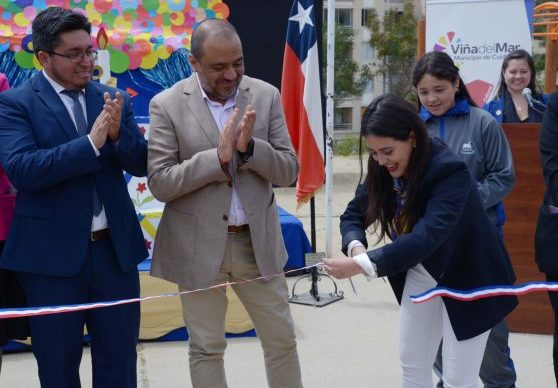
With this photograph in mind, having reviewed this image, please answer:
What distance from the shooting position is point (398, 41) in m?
25.5

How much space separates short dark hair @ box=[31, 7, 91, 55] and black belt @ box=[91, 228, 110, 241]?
2.43 ft

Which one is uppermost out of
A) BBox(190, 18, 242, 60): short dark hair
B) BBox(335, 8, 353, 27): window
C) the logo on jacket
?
BBox(335, 8, 353, 27): window

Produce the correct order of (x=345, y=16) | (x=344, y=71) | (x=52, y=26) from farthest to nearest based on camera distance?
(x=345, y=16), (x=344, y=71), (x=52, y=26)

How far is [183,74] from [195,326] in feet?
9.34

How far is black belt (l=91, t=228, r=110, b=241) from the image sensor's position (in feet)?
9.34

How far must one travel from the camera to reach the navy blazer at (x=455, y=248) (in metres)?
2.43

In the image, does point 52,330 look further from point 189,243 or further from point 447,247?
point 447,247

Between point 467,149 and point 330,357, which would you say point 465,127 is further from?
point 330,357

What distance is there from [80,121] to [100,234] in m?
A: 0.46

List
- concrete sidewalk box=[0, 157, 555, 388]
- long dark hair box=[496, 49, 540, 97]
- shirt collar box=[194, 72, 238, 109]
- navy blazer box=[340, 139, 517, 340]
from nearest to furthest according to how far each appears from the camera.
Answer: navy blazer box=[340, 139, 517, 340], shirt collar box=[194, 72, 238, 109], concrete sidewalk box=[0, 157, 555, 388], long dark hair box=[496, 49, 540, 97]

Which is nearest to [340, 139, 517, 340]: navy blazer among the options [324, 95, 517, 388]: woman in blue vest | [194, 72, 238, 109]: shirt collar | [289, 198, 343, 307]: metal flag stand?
[324, 95, 517, 388]: woman in blue vest

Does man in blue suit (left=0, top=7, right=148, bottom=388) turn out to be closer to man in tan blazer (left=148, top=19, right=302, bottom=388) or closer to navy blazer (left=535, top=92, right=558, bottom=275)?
man in tan blazer (left=148, top=19, right=302, bottom=388)

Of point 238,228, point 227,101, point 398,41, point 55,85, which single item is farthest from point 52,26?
point 398,41

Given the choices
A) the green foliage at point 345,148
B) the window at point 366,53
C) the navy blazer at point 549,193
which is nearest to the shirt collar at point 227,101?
the navy blazer at point 549,193
